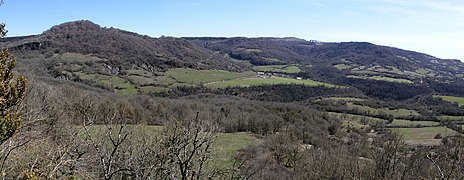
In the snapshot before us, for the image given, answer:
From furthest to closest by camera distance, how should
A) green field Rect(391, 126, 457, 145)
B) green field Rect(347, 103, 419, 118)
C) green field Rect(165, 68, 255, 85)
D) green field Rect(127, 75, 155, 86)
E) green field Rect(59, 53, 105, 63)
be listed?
1. green field Rect(59, 53, 105, 63)
2. green field Rect(165, 68, 255, 85)
3. green field Rect(127, 75, 155, 86)
4. green field Rect(347, 103, 419, 118)
5. green field Rect(391, 126, 457, 145)

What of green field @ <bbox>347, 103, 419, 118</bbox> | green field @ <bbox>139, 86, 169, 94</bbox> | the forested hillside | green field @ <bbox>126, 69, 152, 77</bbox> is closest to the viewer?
the forested hillside

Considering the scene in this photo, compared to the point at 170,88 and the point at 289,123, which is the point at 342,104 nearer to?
the point at 289,123

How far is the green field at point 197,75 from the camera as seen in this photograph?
100688 mm

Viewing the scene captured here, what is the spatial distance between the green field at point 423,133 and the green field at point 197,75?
51802 millimetres

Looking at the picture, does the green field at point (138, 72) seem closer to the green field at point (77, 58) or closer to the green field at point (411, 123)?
the green field at point (77, 58)

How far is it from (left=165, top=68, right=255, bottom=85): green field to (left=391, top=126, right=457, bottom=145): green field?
51.8m

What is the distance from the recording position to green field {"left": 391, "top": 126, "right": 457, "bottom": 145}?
5456 cm

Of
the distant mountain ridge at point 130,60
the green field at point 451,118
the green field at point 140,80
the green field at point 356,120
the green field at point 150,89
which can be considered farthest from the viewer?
the distant mountain ridge at point 130,60

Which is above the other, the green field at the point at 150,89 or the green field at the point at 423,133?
the green field at the point at 150,89

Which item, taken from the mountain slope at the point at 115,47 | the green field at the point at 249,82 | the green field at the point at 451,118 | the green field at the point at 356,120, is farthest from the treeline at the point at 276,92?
the green field at the point at 451,118

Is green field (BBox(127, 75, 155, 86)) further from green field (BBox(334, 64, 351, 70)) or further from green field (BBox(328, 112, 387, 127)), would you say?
green field (BBox(334, 64, 351, 70))

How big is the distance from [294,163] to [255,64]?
5442 inches

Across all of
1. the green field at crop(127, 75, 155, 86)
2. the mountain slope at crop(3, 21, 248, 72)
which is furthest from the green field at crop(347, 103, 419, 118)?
the mountain slope at crop(3, 21, 248, 72)

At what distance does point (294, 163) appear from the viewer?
3653cm
